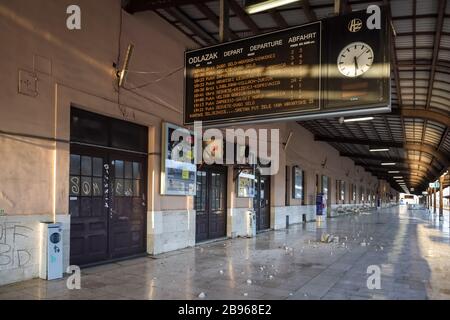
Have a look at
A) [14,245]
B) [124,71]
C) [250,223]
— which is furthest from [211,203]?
[14,245]

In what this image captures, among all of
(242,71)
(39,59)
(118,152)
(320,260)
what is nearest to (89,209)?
(118,152)

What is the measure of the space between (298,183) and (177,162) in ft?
37.8

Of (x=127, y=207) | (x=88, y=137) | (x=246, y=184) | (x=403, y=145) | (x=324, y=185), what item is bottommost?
(x=127, y=207)

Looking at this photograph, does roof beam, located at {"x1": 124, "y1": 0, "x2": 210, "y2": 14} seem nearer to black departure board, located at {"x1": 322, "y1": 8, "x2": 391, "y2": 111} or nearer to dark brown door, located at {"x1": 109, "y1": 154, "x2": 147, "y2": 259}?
black departure board, located at {"x1": 322, "y1": 8, "x2": 391, "y2": 111}

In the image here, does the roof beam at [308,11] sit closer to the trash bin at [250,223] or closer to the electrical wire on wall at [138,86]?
the electrical wire on wall at [138,86]

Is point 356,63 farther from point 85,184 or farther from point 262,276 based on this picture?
point 85,184

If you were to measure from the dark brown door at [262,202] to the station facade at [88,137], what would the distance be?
3921 millimetres

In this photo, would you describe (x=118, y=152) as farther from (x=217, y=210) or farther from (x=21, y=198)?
(x=217, y=210)

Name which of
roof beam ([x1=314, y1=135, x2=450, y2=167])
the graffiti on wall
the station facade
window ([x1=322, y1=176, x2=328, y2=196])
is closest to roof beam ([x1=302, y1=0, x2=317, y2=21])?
the station facade

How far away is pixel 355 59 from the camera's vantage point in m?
5.05

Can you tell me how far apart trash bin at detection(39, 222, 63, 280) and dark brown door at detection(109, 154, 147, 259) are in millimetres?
1561

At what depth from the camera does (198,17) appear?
29.2 feet

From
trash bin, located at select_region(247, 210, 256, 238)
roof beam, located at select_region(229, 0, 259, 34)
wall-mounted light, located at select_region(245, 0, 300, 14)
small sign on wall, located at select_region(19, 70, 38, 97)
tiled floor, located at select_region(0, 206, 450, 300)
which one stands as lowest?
tiled floor, located at select_region(0, 206, 450, 300)

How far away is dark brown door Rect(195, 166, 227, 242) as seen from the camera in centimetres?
1095
